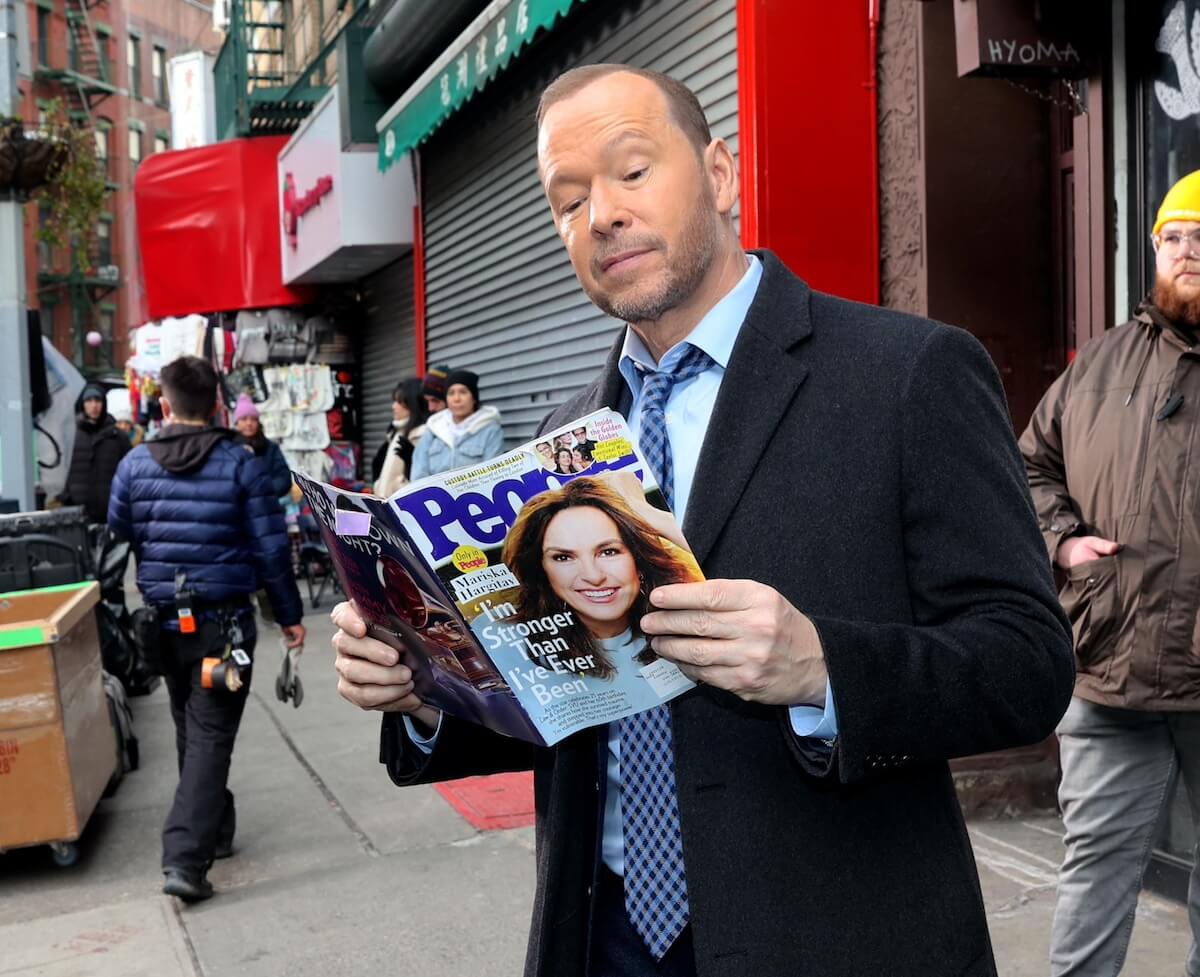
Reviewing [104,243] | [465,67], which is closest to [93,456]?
[465,67]

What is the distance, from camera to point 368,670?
1.88m

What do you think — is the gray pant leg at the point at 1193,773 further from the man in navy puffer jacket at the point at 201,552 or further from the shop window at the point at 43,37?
the shop window at the point at 43,37

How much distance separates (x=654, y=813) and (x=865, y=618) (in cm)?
40

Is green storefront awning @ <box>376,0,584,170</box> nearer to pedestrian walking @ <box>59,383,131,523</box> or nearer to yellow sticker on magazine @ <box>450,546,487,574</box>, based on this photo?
pedestrian walking @ <box>59,383,131,523</box>

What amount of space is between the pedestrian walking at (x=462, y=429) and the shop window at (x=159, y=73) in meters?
49.9

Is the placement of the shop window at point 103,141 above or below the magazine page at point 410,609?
above

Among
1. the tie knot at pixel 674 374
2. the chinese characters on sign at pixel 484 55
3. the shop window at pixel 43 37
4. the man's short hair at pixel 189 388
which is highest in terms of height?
the shop window at pixel 43 37

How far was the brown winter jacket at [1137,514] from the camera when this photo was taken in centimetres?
315

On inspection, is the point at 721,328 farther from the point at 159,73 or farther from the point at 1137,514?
the point at 159,73

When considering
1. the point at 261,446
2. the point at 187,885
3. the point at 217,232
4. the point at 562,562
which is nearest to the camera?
the point at 562,562

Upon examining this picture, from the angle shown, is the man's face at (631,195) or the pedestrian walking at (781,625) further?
the man's face at (631,195)

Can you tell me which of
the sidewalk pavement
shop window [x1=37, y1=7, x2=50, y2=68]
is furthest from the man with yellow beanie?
shop window [x1=37, y1=7, x2=50, y2=68]

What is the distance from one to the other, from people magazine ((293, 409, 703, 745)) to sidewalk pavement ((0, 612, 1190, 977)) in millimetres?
2940

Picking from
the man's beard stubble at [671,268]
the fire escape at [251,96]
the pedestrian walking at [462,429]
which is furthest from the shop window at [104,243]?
the man's beard stubble at [671,268]
